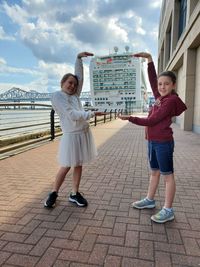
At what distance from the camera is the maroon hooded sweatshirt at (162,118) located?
2.54m

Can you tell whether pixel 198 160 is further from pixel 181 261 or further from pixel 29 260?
pixel 29 260

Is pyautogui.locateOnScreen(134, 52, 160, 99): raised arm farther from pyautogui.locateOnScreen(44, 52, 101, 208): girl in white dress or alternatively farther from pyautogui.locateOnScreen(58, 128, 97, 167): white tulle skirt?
pyautogui.locateOnScreen(58, 128, 97, 167): white tulle skirt

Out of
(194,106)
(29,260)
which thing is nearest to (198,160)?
(29,260)

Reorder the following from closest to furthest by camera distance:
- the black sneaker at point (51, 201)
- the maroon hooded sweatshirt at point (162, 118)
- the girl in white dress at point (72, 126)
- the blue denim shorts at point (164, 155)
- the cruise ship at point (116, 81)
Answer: the maroon hooded sweatshirt at point (162, 118) < the blue denim shorts at point (164, 155) < the girl in white dress at point (72, 126) < the black sneaker at point (51, 201) < the cruise ship at point (116, 81)

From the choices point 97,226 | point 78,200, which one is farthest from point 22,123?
point 97,226

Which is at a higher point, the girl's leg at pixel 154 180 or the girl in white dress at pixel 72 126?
the girl in white dress at pixel 72 126

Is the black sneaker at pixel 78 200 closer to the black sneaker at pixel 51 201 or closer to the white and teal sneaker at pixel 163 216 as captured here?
the black sneaker at pixel 51 201

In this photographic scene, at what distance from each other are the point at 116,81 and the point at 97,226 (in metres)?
73.4

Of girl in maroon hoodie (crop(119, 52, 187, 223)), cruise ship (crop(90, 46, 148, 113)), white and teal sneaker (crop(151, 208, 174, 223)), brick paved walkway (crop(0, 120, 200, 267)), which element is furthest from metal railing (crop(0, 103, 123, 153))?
cruise ship (crop(90, 46, 148, 113))

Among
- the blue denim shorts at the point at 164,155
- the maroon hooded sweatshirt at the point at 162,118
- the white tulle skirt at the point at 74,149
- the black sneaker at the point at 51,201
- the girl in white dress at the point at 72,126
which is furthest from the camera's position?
the black sneaker at the point at 51,201

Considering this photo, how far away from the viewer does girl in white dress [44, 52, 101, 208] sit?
9.19ft

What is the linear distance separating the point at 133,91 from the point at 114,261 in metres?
72.7

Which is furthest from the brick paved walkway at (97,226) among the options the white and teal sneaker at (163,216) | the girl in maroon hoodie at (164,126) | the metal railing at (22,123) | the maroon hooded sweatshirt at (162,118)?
the metal railing at (22,123)

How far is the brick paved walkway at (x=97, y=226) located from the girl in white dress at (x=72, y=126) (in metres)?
0.36
